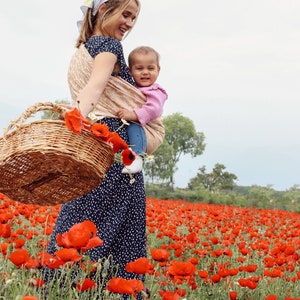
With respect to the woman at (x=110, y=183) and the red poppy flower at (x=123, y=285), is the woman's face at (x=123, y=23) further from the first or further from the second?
the red poppy flower at (x=123, y=285)

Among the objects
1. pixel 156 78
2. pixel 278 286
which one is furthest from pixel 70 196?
pixel 278 286

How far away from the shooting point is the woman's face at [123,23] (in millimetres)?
3207

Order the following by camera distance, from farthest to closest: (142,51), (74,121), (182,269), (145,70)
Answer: (142,51) < (145,70) < (182,269) < (74,121)

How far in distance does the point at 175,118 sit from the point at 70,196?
5026cm

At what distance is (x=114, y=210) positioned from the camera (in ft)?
11.1

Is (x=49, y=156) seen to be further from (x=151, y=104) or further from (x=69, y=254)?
(x=151, y=104)

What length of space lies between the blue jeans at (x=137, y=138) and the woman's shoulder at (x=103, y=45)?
1.51 ft

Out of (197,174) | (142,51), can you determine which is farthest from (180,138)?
(142,51)

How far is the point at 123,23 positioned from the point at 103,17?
0.45 ft

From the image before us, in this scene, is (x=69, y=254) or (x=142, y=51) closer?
(x=69, y=254)

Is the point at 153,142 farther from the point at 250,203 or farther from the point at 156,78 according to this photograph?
the point at 250,203

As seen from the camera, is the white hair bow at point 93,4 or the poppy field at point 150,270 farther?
the white hair bow at point 93,4

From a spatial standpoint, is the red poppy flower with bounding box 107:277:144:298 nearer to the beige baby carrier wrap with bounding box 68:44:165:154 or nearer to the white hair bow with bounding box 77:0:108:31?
the beige baby carrier wrap with bounding box 68:44:165:154

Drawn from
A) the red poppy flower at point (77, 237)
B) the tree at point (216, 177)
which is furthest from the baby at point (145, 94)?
the tree at point (216, 177)
